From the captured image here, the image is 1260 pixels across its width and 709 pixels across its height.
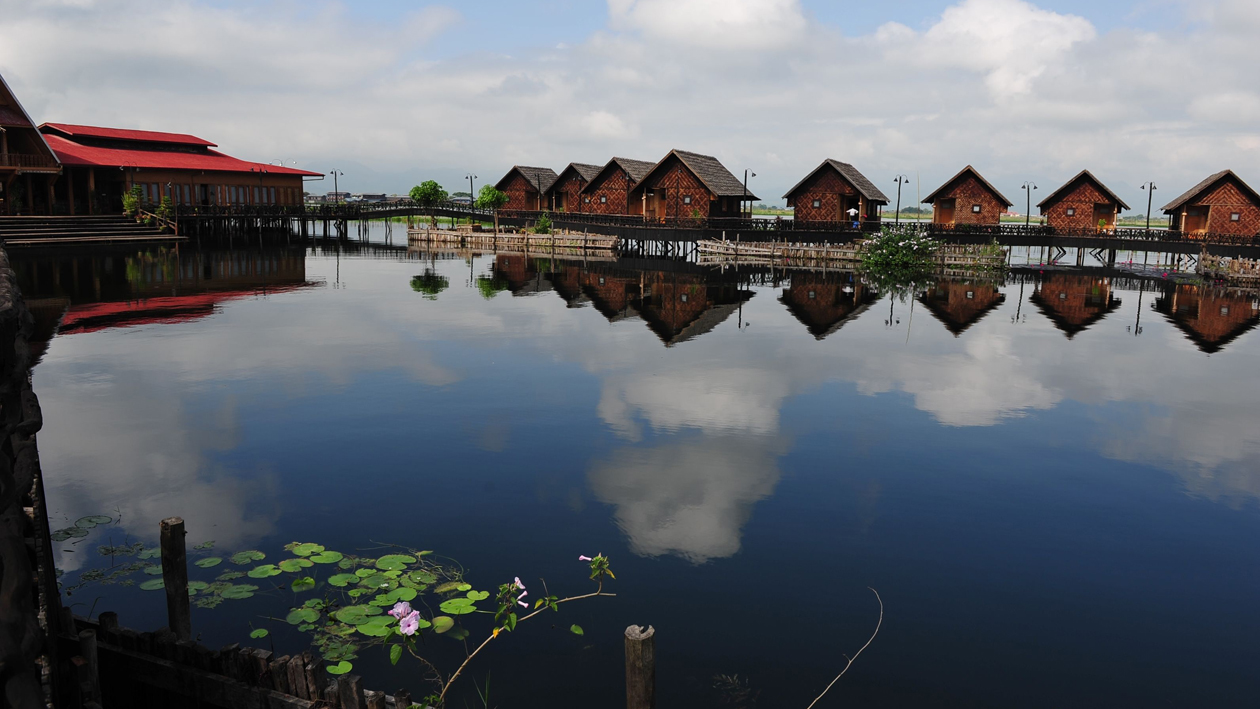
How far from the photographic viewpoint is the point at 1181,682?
8102 millimetres

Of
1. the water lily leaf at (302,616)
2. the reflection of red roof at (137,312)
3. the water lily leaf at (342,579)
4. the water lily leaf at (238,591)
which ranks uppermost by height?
the reflection of red roof at (137,312)

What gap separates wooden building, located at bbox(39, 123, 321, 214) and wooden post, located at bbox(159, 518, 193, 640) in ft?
208

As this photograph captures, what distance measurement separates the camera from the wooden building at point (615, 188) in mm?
71000

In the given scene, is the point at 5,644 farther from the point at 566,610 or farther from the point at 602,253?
the point at 602,253

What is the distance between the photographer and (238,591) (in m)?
9.13

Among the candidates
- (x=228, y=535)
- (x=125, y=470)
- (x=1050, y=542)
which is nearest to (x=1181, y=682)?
(x=1050, y=542)

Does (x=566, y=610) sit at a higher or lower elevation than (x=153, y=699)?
lower

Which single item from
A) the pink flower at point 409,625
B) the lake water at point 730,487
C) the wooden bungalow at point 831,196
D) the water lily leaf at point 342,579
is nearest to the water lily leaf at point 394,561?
the water lily leaf at point 342,579

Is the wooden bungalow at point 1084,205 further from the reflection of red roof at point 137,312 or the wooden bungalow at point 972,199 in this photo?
the reflection of red roof at point 137,312

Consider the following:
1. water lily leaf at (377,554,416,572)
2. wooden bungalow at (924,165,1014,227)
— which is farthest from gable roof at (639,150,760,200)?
water lily leaf at (377,554,416,572)

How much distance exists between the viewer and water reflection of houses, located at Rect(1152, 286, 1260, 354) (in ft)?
93.7

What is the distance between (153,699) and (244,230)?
243ft

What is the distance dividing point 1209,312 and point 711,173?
40.1 meters

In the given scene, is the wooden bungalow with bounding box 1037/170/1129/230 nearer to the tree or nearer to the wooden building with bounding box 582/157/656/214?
the wooden building with bounding box 582/157/656/214
